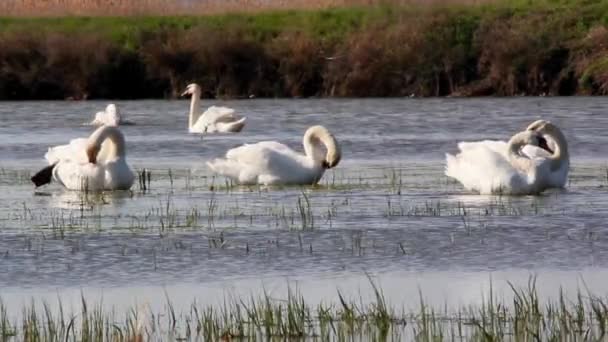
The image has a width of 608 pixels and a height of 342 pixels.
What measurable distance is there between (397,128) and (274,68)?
1415 centimetres

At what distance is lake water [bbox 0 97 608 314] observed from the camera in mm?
10062

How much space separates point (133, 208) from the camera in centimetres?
1453

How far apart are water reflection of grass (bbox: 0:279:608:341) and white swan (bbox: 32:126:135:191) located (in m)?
7.11

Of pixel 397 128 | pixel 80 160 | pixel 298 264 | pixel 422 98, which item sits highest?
pixel 422 98

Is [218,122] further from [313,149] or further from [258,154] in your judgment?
[258,154]

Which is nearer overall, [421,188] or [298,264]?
[298,264]

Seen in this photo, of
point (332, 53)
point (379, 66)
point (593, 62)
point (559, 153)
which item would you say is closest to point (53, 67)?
point (332, 53)

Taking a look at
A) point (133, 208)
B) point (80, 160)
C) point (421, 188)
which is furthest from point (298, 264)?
point (80, 160)

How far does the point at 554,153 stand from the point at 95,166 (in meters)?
4.38

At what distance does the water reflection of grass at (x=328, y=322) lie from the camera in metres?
8.23

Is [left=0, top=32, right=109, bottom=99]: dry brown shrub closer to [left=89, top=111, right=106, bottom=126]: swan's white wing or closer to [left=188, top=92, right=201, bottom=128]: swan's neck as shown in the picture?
[left=89, top=111, right=106, bottom=126]: swan's white wing

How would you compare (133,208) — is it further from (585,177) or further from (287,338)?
(287,338)

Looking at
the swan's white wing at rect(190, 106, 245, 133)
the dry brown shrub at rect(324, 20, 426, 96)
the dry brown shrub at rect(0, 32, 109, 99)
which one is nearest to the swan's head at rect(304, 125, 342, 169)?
the swan's white wing at rect(190, 106, 245, 133)

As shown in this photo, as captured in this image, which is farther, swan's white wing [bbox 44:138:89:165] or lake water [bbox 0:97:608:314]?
swan's white wing [bbox 44:138:89:165]
